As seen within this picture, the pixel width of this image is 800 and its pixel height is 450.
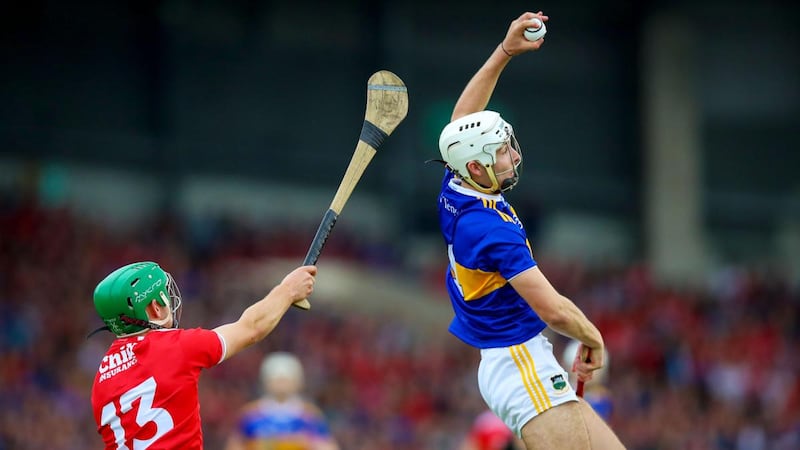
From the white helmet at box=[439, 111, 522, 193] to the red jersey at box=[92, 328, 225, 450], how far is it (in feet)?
4.24

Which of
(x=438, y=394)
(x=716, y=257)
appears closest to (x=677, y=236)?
(x=716, y=257)

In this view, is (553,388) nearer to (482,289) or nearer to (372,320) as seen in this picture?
(482,289)

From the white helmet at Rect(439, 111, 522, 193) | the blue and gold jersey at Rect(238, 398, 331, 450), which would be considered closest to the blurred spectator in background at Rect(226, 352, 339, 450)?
the blue and gold jersey at Rect(238, 398, 331, 450)

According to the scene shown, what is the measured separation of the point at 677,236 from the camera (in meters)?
23.4

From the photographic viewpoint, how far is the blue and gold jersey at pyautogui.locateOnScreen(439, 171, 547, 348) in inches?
203

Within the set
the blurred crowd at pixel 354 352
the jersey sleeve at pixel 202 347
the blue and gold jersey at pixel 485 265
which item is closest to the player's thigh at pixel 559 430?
the blue and gold jersey at pixel 485 265

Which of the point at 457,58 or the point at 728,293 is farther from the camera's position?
the point at 457,58

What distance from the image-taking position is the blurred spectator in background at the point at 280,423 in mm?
9156

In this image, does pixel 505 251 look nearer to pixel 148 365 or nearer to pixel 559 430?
pixel 559 430

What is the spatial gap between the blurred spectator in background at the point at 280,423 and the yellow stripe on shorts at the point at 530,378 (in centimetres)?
413

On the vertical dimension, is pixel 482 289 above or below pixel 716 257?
above

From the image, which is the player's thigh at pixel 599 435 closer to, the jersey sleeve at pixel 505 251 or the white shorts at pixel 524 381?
the white shorts at pixel 524 381

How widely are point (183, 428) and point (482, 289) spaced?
1.39 metres

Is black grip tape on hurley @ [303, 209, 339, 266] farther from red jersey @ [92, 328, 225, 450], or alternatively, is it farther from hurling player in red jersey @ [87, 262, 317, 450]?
red jersey @ [92, 328, 225, 450]
